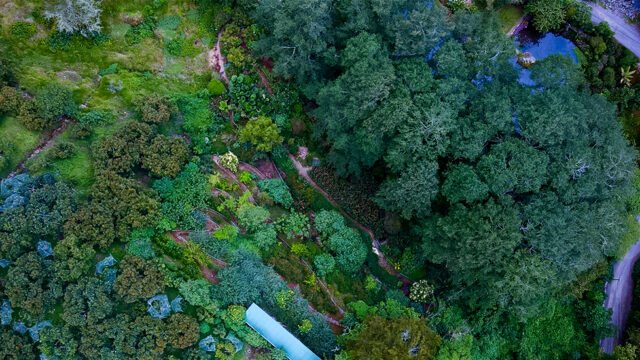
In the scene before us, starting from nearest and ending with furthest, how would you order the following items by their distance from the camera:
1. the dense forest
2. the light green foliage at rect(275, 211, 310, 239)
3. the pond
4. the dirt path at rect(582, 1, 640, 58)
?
the dense forest < the light green foliage at rect(275, 211, 310, 239) < the pond < the dirt path at rect(582, 1, 640, 58)

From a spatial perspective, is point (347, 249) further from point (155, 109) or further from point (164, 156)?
point (155, 109)

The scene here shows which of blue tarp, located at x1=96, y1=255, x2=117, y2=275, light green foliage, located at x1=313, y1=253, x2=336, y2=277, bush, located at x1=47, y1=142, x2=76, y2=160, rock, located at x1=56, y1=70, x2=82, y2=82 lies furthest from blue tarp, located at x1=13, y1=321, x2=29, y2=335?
light green foliage, located at x1=313, y1=253, x2=336, y2=277

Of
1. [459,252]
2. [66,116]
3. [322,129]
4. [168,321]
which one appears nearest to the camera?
[168,321]

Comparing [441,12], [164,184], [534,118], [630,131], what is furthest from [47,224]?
[630,131]

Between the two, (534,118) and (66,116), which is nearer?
(534,118)

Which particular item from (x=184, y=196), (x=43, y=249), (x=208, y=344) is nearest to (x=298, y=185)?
(x=184, y=196)

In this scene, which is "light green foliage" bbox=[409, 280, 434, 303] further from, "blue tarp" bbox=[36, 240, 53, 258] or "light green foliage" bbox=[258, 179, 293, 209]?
"blue tarp" bbox=[36, 240, 53, 258]

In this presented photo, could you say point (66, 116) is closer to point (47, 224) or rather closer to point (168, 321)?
point (47, 224)

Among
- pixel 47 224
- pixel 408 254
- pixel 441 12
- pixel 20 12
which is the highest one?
pixel 441 12
